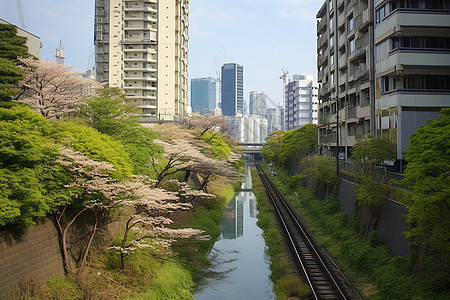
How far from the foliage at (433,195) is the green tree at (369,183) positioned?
6.96 meters

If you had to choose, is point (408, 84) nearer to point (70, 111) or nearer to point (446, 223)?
point (446, 223)

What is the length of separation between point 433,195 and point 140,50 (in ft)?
184

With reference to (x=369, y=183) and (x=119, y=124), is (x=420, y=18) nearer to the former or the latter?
(x=369, y=183)

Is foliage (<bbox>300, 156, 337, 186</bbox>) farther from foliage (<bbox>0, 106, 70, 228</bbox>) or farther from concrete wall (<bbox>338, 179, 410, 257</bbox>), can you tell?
foliage (<bbox>0, 106, 70, 228</bbox>)

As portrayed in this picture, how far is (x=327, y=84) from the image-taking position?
172 ft

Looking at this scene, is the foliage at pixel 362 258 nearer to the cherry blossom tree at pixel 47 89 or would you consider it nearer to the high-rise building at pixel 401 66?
the high-rise building at pixel 401 66

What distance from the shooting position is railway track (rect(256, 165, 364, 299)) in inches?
731

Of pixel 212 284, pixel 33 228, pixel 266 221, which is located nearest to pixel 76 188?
pixel 33 228

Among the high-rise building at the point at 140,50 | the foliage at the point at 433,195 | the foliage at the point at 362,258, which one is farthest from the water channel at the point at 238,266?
the high-rise building at the point at 140,50

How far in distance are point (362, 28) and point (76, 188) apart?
29234 mm

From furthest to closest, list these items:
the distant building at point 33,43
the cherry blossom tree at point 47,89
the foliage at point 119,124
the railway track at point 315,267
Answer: the distant building at point 33,43 → the cherry blossom tree at point 47,89 → the foliage at point 119,124 → the railway track at point 315,267

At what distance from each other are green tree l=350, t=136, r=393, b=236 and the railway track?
138 inches

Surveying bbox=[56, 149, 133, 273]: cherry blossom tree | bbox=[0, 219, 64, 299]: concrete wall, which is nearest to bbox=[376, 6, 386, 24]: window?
bbox=[56, 149, 133, 273]: cherry blossom tree

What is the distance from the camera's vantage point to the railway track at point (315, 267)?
18558 mm
